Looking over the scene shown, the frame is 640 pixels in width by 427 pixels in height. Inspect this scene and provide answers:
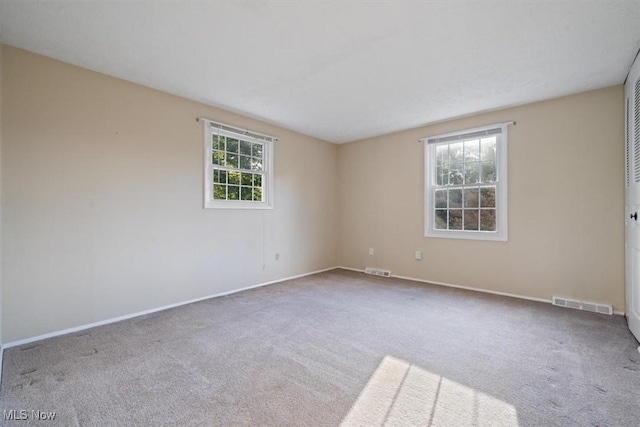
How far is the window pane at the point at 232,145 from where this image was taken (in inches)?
157

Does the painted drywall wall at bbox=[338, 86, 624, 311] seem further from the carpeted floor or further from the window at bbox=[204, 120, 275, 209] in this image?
the window at bbox=[204, 120, 275, 209]

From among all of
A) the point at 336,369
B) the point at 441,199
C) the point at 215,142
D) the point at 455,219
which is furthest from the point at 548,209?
the point at 215,142

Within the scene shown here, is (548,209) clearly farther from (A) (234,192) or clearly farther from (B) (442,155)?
(A) (234,192)

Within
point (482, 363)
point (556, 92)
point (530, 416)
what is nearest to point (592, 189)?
point (556, 92)

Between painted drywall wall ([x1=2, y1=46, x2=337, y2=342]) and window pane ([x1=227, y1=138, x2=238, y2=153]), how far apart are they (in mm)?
256

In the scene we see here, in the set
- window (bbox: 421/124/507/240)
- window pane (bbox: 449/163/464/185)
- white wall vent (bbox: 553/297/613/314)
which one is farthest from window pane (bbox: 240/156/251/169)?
white wall vent (bbox: 553/297/613/314)

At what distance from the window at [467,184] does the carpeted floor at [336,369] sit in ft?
4.14

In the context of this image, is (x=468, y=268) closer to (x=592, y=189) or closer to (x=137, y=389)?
(x=592, y=189)

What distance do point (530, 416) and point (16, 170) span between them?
13.3 feet

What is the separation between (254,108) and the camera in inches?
151

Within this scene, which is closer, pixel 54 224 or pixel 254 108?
pixel 54 224

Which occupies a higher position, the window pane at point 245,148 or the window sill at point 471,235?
the window pane at point 245,148

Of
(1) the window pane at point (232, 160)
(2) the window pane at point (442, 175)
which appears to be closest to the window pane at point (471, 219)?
(2) the window pane at point (442, 175)

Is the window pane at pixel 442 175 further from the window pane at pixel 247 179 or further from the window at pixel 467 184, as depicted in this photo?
the window pane at pixel 247 179
